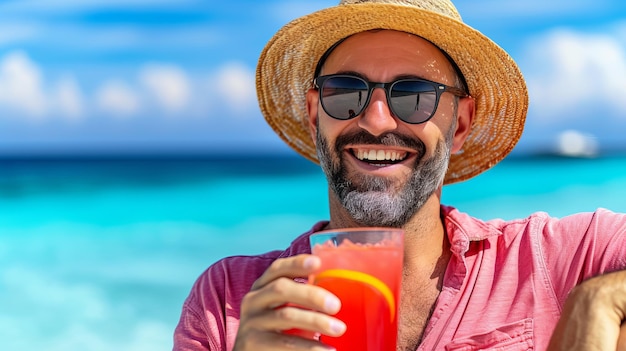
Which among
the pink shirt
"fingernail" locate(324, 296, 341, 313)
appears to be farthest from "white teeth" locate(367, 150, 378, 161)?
"fingernail" locate(324, 296, 341, 313)

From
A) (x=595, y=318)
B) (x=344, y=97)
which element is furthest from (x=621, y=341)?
(x=344, y=97)

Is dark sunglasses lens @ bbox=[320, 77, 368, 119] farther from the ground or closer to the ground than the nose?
farther from the ground

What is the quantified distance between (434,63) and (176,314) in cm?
721

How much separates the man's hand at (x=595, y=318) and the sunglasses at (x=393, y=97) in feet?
3.53

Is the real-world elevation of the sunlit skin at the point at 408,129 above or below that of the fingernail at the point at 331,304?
above

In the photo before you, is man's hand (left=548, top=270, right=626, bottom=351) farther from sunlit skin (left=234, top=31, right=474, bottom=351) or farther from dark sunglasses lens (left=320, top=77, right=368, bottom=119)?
dark sunglasses lens (left=320, top=77, right=368, bottom=119)

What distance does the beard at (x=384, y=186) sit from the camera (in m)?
2.79

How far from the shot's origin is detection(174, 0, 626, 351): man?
2.62 meters

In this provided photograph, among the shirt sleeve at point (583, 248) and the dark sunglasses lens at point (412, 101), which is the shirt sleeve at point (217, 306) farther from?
the shirt sleeve at point (583, 248)

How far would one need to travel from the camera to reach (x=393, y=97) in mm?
2799

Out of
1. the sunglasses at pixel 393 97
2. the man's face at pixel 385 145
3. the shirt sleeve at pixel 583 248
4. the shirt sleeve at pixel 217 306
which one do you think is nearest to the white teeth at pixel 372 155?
the man's face at pixel 385 145

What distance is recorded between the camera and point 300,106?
3586mm

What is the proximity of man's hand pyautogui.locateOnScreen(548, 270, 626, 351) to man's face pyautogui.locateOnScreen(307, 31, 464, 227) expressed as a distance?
1.01m

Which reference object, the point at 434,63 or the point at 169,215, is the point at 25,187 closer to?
the point at 169,215
